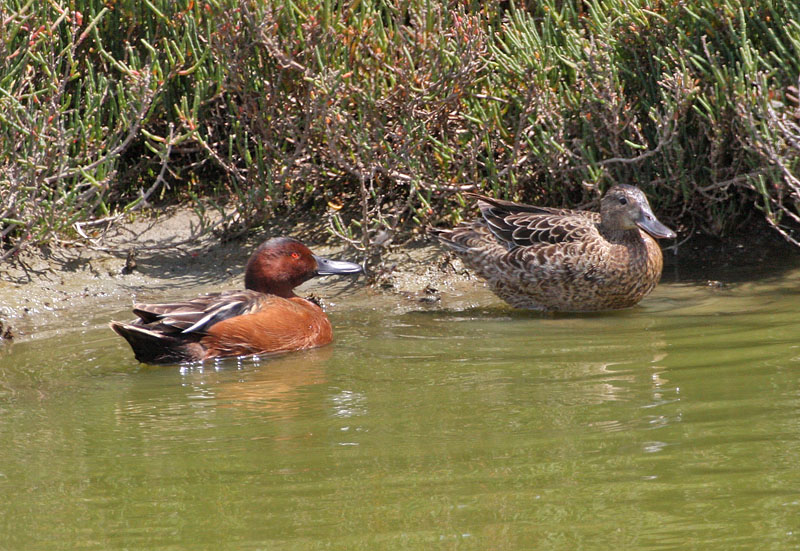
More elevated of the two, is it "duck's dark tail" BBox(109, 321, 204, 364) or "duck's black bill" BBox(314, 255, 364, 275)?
"duck's black bill" BBox(314, 255, 364, 275)

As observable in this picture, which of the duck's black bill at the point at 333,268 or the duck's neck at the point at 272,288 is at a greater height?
the duck's black bill at the point at 333,268

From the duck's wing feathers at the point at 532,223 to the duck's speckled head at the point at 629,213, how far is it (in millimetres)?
156

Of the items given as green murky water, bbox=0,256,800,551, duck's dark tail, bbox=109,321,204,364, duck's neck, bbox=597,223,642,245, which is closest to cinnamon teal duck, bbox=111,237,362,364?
duck's dark tail, bbox=109,321,204,364

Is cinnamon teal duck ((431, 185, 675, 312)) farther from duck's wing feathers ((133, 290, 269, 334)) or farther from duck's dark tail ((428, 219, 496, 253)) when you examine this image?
duck's wing feathers ((133, 290, 269, 334))

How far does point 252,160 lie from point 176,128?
0.74 m

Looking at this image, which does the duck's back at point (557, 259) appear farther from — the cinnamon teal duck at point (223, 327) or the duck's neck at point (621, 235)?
the cinnamon teal duck at point (223, 327)

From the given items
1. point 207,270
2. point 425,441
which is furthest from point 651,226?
point 425,441

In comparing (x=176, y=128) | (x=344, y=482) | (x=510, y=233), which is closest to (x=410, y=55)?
(x=510, y=233)

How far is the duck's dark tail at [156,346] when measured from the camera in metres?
6.46

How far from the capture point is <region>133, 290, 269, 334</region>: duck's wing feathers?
6.65 m

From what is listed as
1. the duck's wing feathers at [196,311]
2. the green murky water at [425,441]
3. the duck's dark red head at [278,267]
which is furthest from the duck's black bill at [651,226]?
the duck's wing feathers at [196,311]

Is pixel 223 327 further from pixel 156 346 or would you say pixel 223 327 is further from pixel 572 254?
pixel 572 254

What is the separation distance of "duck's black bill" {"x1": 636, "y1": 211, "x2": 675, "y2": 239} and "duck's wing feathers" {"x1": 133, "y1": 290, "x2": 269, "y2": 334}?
8.97 ft

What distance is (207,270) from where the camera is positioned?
8.88 meters
